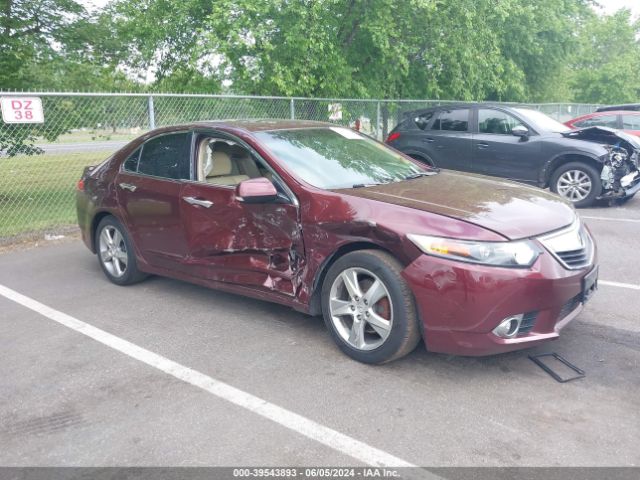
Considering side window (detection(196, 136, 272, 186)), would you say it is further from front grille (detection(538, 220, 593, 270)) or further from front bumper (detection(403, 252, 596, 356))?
front grille (detection(538, 220, 593, 270))

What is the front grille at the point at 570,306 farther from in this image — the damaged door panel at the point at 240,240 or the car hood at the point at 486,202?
the damaged door panel at the point at 240,240

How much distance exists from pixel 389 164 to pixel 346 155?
0.40 meters

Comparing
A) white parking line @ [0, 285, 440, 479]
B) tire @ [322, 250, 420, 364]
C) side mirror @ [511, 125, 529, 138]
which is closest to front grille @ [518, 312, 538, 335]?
tire @ [322, 250, 420, 364]

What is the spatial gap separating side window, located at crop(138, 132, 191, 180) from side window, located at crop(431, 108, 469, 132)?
21.2 feet

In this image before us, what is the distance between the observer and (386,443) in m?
2.90

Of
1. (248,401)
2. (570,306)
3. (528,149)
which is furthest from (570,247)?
(528,149)

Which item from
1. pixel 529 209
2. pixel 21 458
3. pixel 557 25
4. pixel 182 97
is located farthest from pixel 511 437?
pixel 557 25

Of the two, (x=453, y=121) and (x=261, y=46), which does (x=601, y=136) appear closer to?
(x=453, y=121)

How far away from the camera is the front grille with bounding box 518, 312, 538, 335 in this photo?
3.38 m

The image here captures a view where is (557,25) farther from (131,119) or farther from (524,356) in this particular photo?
(524,356)

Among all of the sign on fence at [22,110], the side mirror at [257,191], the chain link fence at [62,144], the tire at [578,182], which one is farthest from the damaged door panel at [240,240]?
the tire at [578,182]

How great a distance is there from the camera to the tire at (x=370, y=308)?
3.52m

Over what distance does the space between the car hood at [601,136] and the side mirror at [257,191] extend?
693cm

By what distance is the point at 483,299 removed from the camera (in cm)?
328
